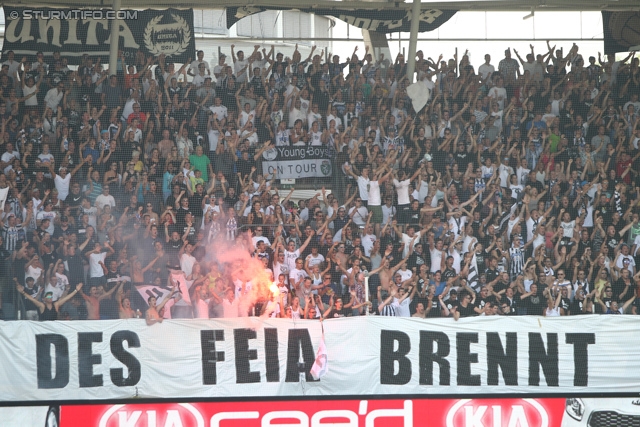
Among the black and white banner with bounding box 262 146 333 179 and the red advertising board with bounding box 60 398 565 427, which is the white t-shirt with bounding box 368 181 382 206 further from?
the red advertising board with bounding box 60 398 565 427

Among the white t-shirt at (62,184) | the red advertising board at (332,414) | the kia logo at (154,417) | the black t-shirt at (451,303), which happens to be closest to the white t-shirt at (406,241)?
the black t-shirt at (451,303)

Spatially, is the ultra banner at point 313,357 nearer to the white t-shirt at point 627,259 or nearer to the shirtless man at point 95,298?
the shirtless man at point 95,298

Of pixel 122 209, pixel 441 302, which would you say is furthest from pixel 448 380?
pixel 122 209

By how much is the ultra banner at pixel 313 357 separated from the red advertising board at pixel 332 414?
11.5 ft

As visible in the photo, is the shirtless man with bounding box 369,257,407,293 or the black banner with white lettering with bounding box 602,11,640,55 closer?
the shirtless man with bounding box 369,257,407,293

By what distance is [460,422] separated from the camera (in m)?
8.69

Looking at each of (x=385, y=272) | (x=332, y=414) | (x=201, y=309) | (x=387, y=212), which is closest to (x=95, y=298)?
(x=201, y=309)

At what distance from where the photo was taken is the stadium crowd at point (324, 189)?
13.7m

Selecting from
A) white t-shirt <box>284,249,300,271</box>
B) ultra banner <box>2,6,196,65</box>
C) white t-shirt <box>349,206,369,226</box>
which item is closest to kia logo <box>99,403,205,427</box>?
white t-shirt <box>284,249,300,271</box>

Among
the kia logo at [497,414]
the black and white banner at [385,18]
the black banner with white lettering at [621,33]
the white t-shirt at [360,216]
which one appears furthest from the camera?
the black and white banner at [385,18]

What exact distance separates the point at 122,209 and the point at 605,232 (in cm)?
824

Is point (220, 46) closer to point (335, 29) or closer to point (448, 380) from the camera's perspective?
point (335, 29)

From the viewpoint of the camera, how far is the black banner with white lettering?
19156mm
